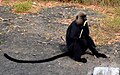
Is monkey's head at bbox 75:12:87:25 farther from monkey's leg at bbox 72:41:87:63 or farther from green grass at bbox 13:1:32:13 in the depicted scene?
green grass at bbox 13:1:32:13

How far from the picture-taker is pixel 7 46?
7.34m

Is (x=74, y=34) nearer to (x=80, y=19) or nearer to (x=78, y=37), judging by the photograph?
(x=78, y=37)

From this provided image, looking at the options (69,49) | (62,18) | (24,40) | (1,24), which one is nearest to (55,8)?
(62,18)

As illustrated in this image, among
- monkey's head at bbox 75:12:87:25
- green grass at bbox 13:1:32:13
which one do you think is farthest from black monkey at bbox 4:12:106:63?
green grass at bbox 13:1:32:13

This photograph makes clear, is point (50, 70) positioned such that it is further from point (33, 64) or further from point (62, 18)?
point (62, 18)

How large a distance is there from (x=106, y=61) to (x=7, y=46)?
77.8 inches

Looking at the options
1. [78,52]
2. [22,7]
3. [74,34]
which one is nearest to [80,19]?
Result: [74,34]

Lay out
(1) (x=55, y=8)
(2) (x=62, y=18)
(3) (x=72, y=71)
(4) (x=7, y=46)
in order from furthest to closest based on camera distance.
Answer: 1. (1) (x=55, y=8)
2. (2) (x=62, y=18)
3. (4) (x=7, y=46)
4. (3) (x=72, y=71)

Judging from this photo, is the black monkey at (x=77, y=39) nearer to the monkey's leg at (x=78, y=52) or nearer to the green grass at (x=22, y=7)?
the monkey's leg at (x=78, y=52)

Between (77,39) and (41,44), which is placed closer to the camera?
(77,39)

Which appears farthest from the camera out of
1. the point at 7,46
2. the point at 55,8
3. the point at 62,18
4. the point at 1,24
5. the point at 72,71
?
the point at 55,8

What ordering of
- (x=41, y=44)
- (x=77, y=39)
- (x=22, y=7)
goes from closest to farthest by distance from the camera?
1. (x=77, y=39)
2. (x=41, y=44)
3. (x=22, y=7)

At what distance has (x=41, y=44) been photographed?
295 inches

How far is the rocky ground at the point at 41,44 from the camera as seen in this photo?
621 centimetres
